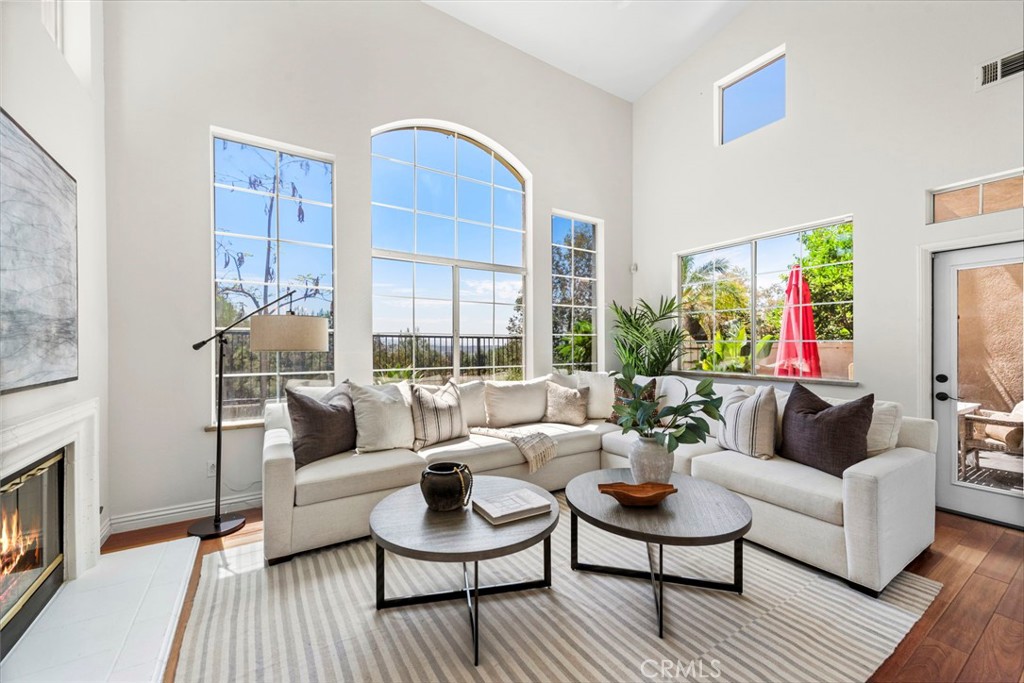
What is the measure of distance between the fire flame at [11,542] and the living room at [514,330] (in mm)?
22

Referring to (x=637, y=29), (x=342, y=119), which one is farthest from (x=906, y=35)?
(x=342, y=119)

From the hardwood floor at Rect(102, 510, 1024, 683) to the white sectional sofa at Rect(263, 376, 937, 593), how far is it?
189 mm

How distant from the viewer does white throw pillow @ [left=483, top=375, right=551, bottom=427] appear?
3736mm

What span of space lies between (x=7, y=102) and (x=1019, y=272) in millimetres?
5310

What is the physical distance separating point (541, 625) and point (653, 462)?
87cm

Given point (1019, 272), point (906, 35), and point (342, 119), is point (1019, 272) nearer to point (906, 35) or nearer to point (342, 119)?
point (906, 35)

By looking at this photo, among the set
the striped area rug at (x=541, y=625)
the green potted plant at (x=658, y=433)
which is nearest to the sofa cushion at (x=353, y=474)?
the striped area rug at (x=541, y=625)

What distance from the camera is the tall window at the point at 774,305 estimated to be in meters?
3.81

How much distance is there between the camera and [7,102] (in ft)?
4.95

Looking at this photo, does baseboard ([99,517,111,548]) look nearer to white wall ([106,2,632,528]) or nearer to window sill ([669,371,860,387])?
white wall ([106,2,632,528])

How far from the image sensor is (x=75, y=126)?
2188mm

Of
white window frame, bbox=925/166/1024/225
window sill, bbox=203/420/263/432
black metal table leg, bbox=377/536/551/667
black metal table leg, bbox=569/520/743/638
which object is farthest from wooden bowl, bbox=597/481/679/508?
white window frame, bbox=925/166/1024/225

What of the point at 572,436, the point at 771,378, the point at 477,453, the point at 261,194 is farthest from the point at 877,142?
the point at 261,194

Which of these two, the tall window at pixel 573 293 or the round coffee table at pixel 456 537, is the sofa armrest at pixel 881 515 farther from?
the tall window at pixel 573 293
